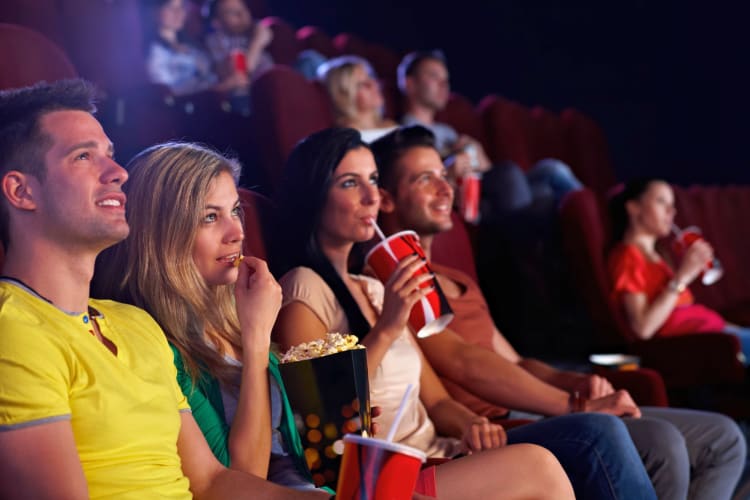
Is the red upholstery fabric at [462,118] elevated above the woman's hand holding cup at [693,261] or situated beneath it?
elevated above

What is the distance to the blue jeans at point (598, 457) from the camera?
39.6 inches

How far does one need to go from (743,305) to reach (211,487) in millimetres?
2007

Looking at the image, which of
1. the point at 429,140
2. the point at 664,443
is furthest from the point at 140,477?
the point at 429,140

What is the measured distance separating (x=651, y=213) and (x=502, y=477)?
1349 millimetres

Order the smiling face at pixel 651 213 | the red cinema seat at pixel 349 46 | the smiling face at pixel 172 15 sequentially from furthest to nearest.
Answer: the red cinema seat at pixel 349 46, the smiling face at pixel 172 15, the smiling face at pixel 651 213

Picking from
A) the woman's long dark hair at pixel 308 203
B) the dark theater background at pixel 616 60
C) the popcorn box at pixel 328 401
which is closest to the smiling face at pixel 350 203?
the woman's long dark hair at pixel 308 203

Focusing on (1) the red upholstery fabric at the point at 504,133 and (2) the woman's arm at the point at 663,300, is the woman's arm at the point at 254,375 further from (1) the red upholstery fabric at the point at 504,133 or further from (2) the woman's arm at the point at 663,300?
(1) the red upholstery fabric at the point at 504,133

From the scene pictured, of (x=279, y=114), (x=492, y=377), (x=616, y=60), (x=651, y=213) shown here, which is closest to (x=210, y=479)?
(x=492, y=377)

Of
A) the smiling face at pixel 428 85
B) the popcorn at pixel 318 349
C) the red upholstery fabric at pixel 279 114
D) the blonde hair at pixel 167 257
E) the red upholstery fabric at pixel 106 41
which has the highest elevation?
the red upholstery fabric at pixel 106 41

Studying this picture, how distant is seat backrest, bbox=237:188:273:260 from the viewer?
112 centimetres

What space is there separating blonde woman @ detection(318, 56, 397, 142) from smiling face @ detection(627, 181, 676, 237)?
0.60m

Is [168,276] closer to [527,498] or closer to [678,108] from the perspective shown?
[527,498]

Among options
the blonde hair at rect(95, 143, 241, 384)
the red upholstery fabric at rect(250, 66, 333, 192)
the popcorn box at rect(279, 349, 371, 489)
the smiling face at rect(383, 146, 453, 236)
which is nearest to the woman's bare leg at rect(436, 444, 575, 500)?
the popcorn box at rect(279, 349, 371, 489)

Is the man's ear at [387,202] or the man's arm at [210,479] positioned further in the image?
the man's ear at [387,202]
